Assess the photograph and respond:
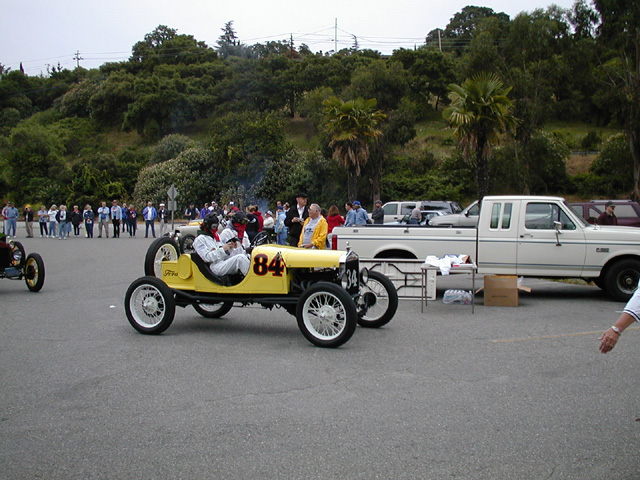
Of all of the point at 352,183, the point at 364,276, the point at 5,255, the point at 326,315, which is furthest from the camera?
the point at 352,183

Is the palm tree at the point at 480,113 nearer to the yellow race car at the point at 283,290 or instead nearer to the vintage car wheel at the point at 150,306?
the yellow race car at the point at 283,290

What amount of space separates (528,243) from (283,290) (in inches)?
228

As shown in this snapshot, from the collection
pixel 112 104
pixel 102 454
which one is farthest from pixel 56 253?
pixel 112 104

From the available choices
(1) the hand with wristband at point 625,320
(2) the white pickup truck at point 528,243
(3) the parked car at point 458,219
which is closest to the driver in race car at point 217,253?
(2) the white pickup truck at point 528,243

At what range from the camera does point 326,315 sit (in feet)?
25.9

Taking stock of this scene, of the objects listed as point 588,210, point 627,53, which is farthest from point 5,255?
point 627,53

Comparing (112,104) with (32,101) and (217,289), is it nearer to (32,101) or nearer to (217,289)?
(32,101)

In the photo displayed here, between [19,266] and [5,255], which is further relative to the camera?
[19,266]

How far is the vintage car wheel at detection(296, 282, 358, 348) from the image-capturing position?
25.3ft

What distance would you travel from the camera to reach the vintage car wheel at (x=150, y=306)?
27.9 ft

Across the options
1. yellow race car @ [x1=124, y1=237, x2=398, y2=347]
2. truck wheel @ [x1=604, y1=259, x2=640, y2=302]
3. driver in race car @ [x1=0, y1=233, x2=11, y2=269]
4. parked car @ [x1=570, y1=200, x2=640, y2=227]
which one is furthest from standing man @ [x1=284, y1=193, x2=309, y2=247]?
parked car @ [x1=570, y1=200, x2=640, y2=227]

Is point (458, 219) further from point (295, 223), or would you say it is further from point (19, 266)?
point (19, 266)

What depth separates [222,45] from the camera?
114m

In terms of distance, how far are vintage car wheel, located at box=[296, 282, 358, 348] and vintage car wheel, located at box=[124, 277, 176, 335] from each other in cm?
194
